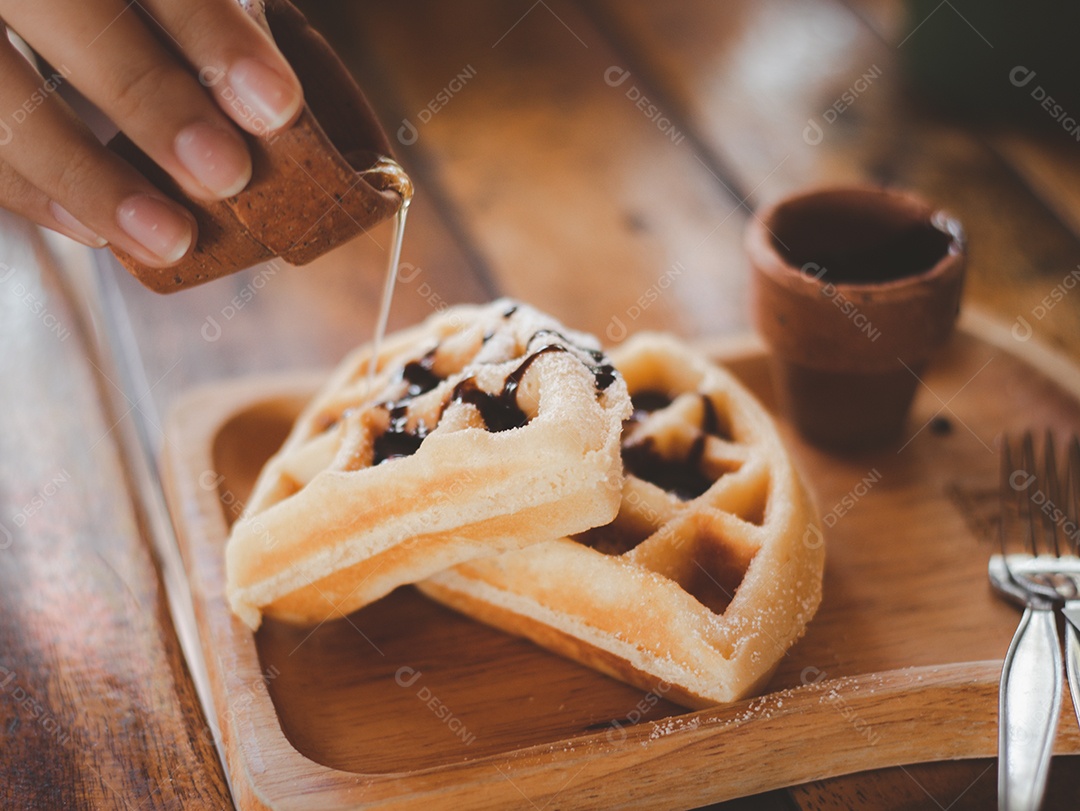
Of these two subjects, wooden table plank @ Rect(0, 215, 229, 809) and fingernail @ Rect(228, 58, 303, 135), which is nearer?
fingernail @ Rect(228, 58, 303, 135)

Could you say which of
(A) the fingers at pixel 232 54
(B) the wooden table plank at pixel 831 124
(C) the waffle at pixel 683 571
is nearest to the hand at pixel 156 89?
(A) the fingers at pixel 232 54

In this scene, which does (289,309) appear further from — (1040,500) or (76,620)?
(1040,500)

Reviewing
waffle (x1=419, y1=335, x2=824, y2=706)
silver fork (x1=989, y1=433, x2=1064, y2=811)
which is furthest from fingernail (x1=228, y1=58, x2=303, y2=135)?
silver fork (x1=989, y1=433, x2=1064, y2=811)

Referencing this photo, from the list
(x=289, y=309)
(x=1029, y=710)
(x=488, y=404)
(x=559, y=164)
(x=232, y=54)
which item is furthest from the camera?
(x=559, y=164)

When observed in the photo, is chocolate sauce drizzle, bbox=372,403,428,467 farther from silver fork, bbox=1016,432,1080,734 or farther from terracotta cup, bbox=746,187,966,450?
silver fork, bbox=1016,432,1080,734

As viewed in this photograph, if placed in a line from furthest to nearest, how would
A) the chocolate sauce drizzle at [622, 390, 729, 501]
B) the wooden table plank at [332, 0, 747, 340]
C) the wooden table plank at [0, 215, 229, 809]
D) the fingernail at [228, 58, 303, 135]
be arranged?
1. the wooden table plank at [332, 0, 747, 340]
2. the chocolate sauce drizzle at [622, 390, 729, 501]
3. the wooden table plank at [0, 215, 229, 809]
4. the fingernail at [228, 58, 303, 135]

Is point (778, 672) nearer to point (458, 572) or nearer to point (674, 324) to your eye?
point (458, 572)

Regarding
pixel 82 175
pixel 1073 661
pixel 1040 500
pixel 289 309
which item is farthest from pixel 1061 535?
pixel 289 309
